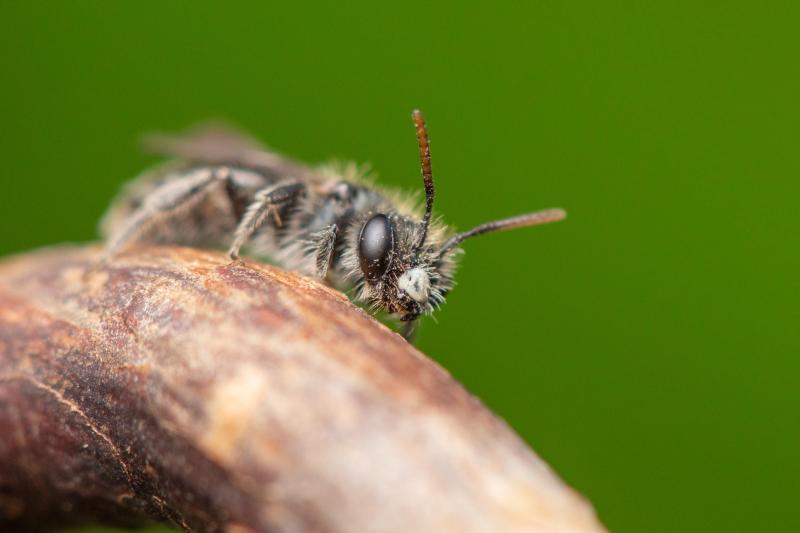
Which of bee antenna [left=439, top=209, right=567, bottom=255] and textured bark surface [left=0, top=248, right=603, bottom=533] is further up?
bee antenna [left=439, top=209, right=567, bottom=255]

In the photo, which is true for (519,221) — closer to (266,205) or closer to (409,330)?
(409,330)

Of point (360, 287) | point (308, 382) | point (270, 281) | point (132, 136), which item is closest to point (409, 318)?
point (360, 287)

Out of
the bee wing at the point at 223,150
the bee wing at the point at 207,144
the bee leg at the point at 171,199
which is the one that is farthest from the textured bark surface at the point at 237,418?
the bee wing at the point at 207,144

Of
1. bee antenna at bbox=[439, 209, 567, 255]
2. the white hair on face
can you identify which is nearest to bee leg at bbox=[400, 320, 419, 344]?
the white hair on face

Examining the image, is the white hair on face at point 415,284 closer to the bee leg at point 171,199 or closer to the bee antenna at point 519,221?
the bee antenna at point 519,221

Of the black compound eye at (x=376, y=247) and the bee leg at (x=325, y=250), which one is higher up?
the black compound eye at (x=376, y=247)

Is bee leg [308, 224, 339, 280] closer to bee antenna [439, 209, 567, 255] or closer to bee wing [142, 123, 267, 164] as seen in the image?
bee antenna [439, 209, 567, 255]

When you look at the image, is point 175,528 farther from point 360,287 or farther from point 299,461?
point 360,287
